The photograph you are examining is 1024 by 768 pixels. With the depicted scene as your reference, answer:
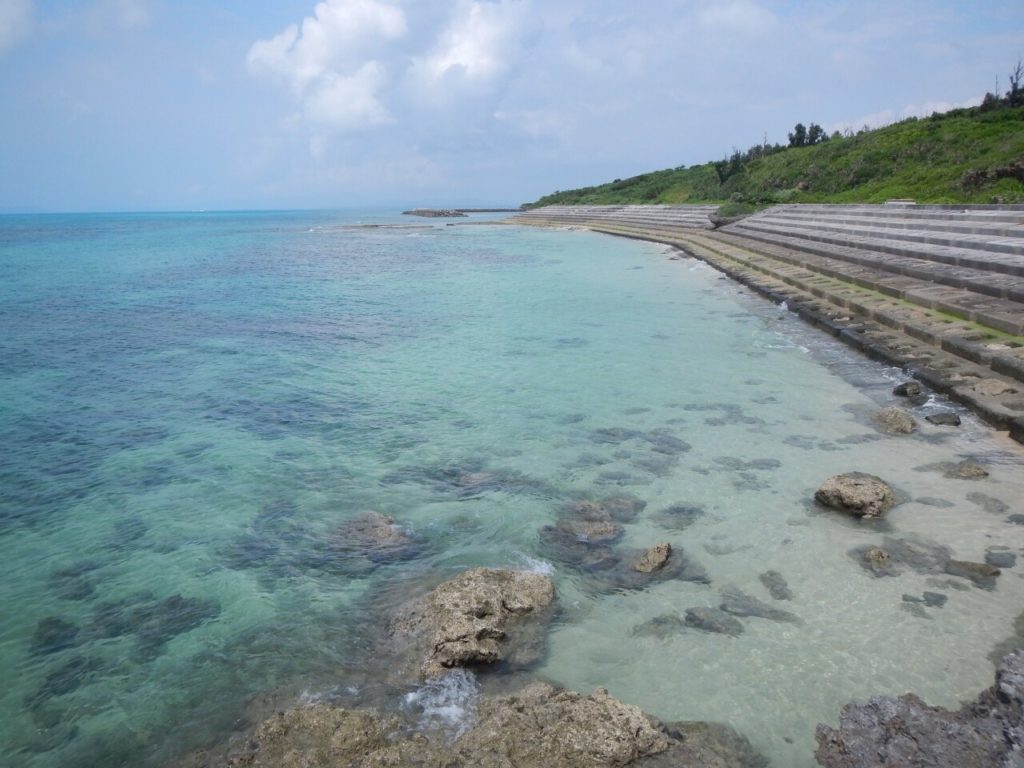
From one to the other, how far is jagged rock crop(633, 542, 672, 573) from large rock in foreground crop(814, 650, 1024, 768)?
5.91 ft

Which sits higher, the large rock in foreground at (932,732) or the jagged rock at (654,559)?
the large rock in foreground at (932,732)

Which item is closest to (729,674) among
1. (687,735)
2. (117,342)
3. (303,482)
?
(687,735)

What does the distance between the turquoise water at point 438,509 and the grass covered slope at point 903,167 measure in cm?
1749

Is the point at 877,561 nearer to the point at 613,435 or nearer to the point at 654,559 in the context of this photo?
the point at 654,559

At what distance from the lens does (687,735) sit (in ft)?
12.0

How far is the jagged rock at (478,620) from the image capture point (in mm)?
4289

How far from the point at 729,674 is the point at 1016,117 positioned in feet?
123

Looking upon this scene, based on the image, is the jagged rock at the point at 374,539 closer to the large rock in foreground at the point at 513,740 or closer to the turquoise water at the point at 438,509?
the turquoise water at the point at 438,509

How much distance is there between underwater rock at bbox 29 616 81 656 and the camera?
478 centimetres

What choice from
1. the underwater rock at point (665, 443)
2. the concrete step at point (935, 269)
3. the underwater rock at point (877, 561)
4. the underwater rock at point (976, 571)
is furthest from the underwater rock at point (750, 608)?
the concrete step at point (935, 269)

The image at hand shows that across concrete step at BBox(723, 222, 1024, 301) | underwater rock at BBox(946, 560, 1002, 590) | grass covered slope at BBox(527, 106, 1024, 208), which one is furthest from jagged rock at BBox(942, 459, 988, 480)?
grass covered slope at BBox(527, 106, 1024, 208)

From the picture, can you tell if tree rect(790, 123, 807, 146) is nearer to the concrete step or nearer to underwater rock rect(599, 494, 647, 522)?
the concrete step

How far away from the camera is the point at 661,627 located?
466cm

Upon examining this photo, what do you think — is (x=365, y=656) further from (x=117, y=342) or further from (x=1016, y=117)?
(x=1016, y=117)
